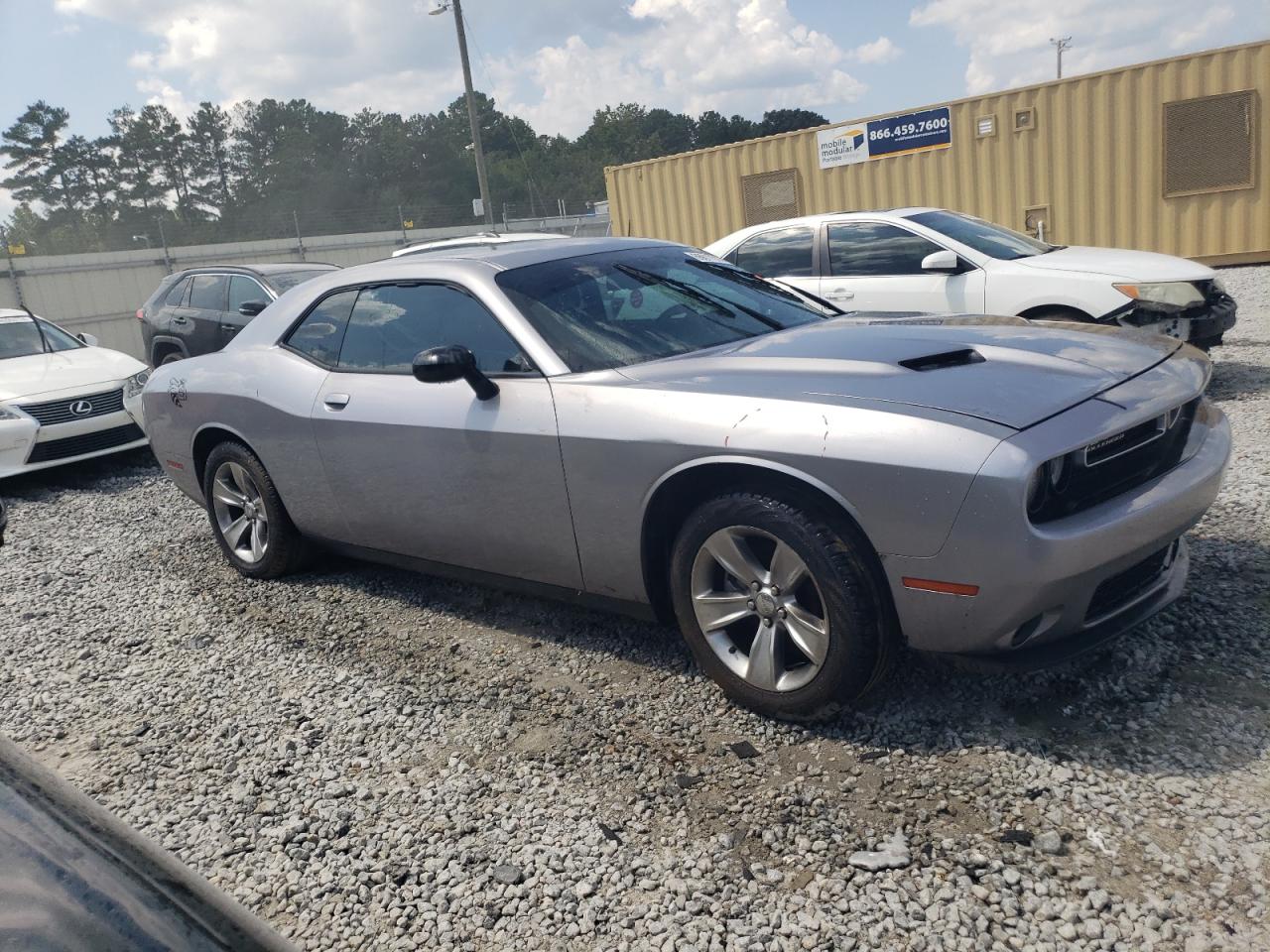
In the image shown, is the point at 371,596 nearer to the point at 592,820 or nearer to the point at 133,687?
the point at 133,687

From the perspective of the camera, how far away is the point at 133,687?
157 inches

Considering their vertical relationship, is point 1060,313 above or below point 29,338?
below

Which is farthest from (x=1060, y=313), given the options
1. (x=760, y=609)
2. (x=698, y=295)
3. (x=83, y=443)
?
(x=83, y=443)

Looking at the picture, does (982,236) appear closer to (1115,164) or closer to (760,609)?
(760,609)

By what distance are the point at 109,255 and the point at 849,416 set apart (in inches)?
976

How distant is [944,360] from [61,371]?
810 cm

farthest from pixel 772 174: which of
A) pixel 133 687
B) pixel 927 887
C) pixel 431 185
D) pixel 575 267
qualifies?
pixel 431 185

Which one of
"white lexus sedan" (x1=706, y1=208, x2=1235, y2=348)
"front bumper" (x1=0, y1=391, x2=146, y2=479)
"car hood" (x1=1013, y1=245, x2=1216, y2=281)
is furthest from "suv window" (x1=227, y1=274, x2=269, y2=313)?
"car hood" (x1=1013, y1=245, x2=1216, y2=281)

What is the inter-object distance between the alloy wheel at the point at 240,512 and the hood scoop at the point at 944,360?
3211mm

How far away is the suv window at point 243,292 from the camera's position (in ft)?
33.0

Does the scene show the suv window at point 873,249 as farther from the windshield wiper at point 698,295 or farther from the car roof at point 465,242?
the windshield wiper at point 698,295

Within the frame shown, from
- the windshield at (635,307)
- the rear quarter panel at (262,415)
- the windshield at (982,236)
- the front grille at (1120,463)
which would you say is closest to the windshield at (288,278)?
the rear quarter panel at (262,415)

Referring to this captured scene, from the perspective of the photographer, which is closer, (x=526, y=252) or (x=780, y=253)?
(x=526, y=252)

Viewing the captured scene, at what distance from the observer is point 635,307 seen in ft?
12.9
